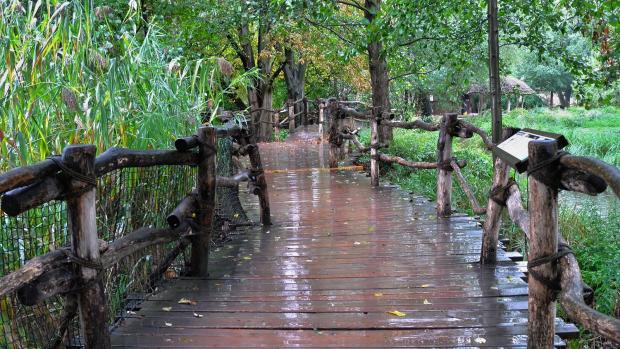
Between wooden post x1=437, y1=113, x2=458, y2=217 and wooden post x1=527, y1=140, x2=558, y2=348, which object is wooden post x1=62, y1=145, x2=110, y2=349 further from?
wooden post x1=437, y1=113, x2=458, y2=217

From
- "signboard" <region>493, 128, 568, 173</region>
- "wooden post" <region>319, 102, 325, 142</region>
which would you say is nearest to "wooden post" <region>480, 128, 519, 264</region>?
"signboard" <region>493, 128, 568, 173</region>

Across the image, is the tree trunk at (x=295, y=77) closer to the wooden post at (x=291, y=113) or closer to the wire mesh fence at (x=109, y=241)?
the wooden post at (x=291, y=113)

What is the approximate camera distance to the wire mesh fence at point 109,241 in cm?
284

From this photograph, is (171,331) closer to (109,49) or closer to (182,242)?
(182,242)

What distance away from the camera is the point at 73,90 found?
3.56 metres

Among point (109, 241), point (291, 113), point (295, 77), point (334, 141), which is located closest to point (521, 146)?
point (109, 241)

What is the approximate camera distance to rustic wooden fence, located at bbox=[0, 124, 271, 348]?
7.55 ft

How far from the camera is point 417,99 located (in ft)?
111

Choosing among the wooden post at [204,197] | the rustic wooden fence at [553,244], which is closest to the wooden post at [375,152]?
the wooden post at [204,197]

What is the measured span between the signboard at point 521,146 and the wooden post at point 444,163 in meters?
2.41

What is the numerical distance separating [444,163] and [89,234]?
409 cm

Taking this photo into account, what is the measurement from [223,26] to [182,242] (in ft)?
29.7

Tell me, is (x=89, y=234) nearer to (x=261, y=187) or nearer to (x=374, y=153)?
(x=261, y=187)

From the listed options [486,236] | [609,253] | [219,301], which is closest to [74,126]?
[219,301]
